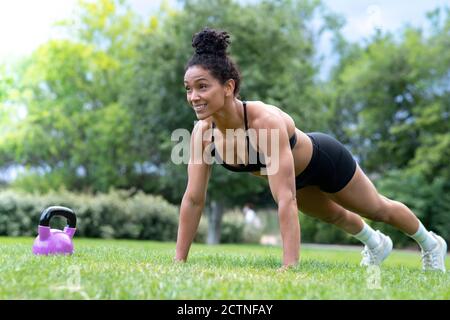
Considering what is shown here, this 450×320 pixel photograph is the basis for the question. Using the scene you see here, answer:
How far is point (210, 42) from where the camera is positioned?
194 inches

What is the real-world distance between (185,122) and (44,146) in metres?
12.8

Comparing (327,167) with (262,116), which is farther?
(327,167)

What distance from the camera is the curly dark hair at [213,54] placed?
488 cm

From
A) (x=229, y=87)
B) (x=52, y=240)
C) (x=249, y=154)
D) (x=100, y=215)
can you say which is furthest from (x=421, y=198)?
(x=52, y=240)

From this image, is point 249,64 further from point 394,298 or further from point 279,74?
point 394,298

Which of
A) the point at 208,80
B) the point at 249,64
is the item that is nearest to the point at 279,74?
the point at 249,64

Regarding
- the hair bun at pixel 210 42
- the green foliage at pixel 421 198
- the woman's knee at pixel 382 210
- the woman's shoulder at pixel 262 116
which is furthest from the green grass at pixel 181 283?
the green foliage at pixel 421 198

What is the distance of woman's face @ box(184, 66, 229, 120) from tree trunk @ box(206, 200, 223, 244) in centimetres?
1829

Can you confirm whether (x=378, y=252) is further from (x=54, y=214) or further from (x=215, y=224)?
(x=215, y=224)

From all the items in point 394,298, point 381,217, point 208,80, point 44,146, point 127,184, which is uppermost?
point 44,146

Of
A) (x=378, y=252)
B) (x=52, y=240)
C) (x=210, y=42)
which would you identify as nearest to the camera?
(x=210, y=42)

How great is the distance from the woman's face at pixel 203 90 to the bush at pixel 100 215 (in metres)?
13.4

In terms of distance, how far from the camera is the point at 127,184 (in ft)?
98.7

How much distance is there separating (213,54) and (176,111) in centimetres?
1635
